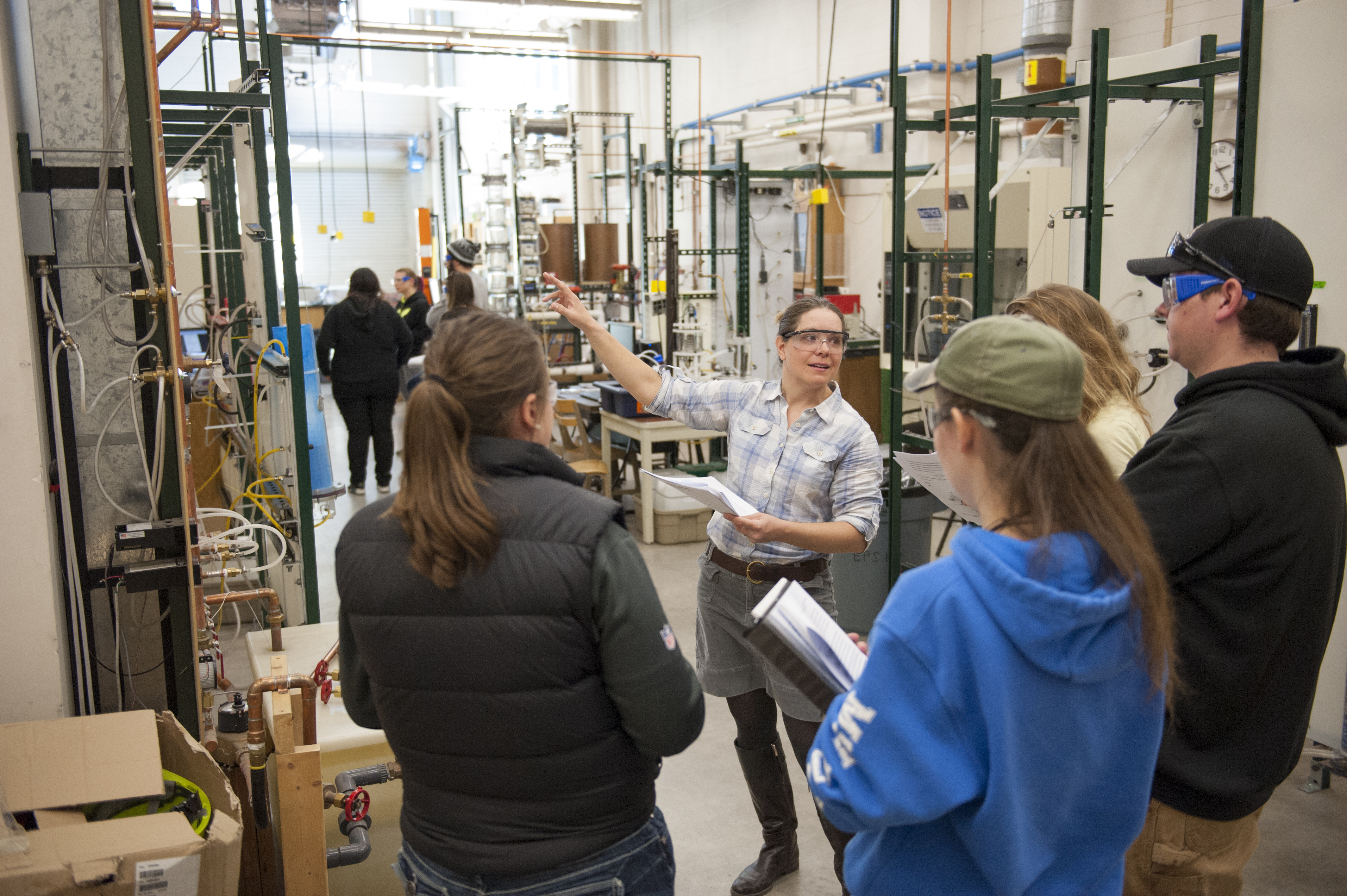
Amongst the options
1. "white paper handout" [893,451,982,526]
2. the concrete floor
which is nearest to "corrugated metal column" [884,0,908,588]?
the concrete floor

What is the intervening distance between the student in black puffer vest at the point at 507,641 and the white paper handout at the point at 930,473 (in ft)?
3.66

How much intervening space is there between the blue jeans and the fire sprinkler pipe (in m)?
0.72

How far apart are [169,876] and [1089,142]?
357cm

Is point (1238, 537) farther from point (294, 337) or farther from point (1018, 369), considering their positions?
point (294, 337)

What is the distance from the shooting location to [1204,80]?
12.0 feet

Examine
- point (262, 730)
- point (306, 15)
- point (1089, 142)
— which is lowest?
point (262, 730)

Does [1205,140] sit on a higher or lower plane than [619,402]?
higher

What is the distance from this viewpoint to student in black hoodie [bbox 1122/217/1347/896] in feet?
4.70

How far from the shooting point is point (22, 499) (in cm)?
223

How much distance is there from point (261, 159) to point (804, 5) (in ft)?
21.0

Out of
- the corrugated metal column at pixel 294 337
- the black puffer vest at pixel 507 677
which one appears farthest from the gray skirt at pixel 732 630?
the corrugated metal column at pixel 294 337

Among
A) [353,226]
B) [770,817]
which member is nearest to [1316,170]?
[770,817]

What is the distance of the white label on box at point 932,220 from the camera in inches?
170

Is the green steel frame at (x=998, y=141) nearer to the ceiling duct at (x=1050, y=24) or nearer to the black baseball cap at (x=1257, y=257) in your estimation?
the black baseball cap at (x=1257, y=257)
